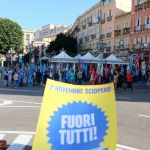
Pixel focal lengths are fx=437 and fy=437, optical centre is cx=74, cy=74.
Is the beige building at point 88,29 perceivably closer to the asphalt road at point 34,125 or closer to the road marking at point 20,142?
the asphalt road at point 34,125

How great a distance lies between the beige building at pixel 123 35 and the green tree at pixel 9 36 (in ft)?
95.8

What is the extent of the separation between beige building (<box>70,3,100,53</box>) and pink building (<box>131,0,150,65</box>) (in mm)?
16667

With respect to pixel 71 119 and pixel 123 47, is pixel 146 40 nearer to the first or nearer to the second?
pixel 123 47

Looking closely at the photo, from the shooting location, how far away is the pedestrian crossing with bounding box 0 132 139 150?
30.1 ft

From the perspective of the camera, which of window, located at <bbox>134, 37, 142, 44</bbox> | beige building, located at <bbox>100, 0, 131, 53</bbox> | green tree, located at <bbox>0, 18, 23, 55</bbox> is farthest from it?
green tree, located at <bbox>0, 18, 23, 55</bbox>

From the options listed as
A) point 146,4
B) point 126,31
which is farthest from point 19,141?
point 126,31

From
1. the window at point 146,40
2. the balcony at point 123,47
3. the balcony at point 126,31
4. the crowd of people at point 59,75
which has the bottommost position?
the crowd of people at point 59,75

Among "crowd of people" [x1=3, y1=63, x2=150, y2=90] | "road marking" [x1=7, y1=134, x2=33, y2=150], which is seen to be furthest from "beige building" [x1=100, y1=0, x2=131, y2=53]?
"road marking" [x1=7, y1=134, x2=33, y2=150]

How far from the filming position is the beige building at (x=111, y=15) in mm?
70375

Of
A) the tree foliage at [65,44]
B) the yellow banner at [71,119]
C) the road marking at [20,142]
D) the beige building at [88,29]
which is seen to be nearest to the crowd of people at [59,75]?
the road marking at [20,142]

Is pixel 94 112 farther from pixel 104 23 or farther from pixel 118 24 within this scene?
pixel 104 23

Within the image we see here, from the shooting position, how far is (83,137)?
192 inches

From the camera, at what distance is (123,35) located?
65.8 metres

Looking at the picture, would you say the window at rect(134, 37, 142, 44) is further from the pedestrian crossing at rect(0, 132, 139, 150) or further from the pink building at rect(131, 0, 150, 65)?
the pedestrian crossing at rect(0, 132, 139, 150)
